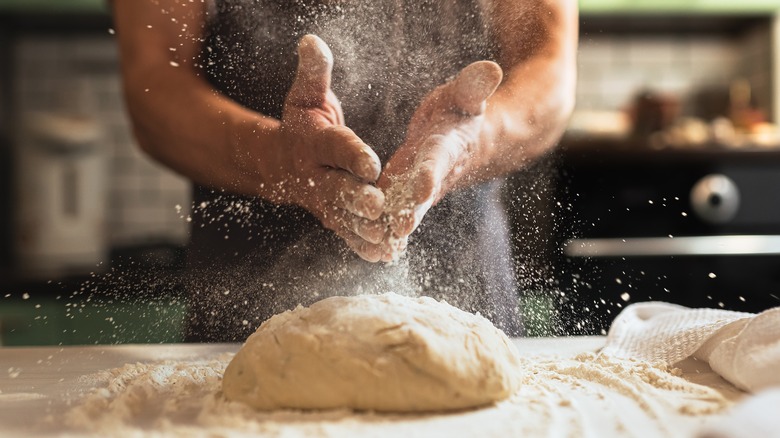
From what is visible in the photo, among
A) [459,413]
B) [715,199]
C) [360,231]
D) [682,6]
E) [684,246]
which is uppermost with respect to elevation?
[682,6]

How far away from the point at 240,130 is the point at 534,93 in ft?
1.96

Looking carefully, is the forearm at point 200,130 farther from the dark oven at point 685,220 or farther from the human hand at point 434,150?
the dark oven at point 685,220

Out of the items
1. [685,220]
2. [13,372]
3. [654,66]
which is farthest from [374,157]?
[654,66]

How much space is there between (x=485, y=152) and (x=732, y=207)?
56.2 inches

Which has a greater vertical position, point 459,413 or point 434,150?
point 434,150

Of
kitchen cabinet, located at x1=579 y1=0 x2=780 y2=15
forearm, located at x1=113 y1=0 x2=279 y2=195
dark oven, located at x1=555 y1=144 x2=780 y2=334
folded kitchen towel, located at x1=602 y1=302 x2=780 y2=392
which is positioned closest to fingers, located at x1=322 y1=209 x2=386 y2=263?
forearm, located at x1=113 y1=0 x2=279 y2=195

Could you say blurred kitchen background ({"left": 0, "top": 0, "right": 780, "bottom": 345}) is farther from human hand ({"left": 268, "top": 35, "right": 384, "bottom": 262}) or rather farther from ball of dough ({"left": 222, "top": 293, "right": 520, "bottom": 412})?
ball of dough ({"left": 222, "top": 293, "right": 520, "bottom": 412})

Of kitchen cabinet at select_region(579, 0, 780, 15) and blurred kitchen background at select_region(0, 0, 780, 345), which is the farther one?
kitchen cabinet at select_region(579, 0, 780, 15)

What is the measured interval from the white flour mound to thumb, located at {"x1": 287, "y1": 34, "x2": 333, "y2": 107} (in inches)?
18.8

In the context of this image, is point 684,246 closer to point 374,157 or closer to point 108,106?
point 374,157

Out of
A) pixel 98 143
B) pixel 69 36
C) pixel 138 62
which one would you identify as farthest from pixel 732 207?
pixel 69 36

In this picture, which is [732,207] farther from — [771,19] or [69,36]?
[69,36]

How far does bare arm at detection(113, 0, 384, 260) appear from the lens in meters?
1.00

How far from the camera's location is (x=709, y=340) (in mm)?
1015
